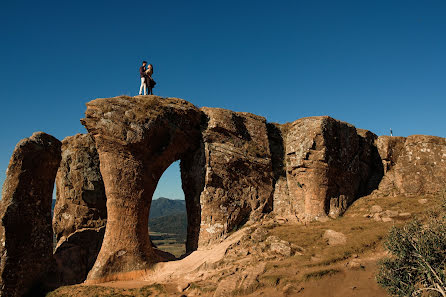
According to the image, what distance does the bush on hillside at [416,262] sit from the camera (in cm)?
929

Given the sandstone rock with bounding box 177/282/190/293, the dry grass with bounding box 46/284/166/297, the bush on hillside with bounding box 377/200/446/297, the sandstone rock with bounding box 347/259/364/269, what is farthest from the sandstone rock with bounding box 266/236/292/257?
the dry grass with bounding box 46/284/166/297

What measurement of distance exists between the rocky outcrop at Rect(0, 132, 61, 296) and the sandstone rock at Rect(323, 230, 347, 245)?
1217 cm

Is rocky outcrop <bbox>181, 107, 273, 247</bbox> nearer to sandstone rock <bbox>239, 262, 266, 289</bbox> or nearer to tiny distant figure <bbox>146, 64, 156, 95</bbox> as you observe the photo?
tiny distant figure <bbox>146, 64, 156, 95</bbox>

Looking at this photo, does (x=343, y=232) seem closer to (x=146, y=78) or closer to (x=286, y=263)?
(x=286, y=263)

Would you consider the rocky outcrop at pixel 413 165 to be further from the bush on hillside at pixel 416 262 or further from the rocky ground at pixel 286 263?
the bush on hillside at pixel 416 262

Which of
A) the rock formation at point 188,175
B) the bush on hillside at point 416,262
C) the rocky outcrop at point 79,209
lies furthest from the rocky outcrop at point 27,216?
the bush on hillside at point 416,262

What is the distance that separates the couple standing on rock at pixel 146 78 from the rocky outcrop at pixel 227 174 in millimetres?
3183

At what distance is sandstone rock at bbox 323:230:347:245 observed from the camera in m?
14.0

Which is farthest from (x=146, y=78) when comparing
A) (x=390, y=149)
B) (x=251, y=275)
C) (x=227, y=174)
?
(x=390, y=149)

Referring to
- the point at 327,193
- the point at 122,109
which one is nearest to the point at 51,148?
the point at 122,109

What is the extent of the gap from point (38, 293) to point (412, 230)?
14.2m

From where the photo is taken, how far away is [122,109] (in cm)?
1673

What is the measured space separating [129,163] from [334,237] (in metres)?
9.74

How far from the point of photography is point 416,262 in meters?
9.73
